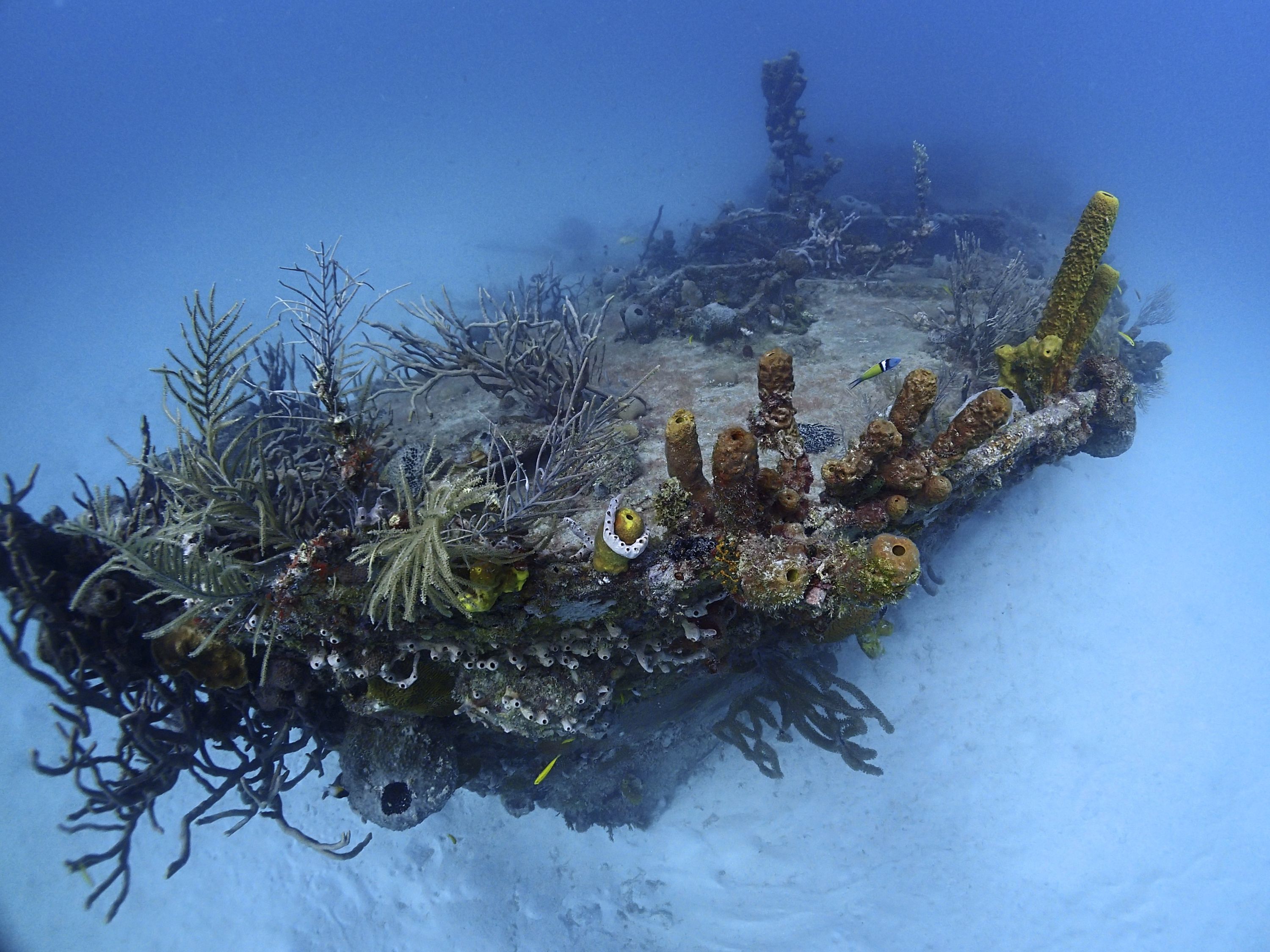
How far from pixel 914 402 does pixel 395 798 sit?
424 centimetres

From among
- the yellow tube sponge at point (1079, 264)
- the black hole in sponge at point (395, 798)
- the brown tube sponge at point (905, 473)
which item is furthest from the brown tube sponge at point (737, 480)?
the yellow tube sponge at point (1079, 264)

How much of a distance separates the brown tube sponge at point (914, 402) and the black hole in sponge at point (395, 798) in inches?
158

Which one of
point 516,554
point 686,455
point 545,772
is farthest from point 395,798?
point 686,455

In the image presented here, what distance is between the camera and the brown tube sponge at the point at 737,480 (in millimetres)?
2539

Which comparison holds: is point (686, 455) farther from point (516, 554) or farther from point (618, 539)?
point (516, 554)

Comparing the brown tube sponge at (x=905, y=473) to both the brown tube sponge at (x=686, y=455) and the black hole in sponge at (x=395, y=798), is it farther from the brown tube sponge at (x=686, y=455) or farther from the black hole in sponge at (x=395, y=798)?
the black hole in sponge at (x=395, y=798)

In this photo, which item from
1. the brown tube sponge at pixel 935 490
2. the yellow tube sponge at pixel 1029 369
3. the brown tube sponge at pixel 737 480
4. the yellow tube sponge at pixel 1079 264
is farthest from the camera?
the yellow tube sponge at pixel 1029 369

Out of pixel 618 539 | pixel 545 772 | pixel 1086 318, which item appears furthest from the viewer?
pixel 1086 318

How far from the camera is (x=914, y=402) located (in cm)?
285

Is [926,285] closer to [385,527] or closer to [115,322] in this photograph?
[385,527]

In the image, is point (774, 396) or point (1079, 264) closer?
point (774, 396)

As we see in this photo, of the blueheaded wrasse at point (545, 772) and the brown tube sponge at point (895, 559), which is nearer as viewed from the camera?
the brown tube sponge at point (895, 559)

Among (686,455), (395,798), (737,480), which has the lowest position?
(395,798)

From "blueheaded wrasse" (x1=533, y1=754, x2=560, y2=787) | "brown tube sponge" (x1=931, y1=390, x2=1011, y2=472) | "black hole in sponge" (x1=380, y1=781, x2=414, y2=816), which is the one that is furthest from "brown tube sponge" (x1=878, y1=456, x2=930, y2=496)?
"black hole in sponge" (x1=380, y1=781, x2=414, y2=816)
